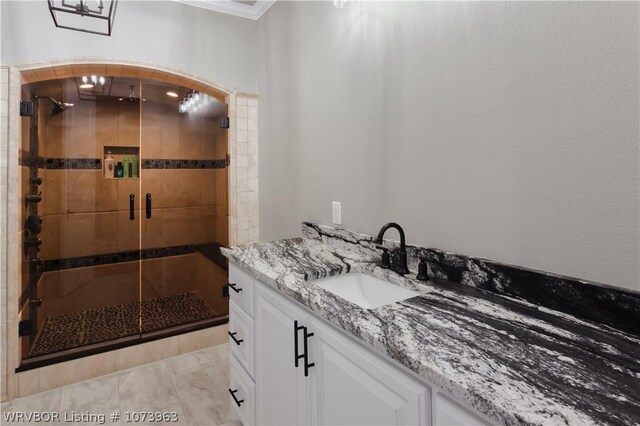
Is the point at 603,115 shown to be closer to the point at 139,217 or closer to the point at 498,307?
the point at 498,307

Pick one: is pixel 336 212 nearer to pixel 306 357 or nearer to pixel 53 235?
pixel 306 357

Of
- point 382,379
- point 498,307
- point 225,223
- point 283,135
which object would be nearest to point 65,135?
point 225,223

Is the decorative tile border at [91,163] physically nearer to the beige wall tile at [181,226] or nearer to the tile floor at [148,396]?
the beige wall tile at [181,226]

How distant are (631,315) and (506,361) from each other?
44cm

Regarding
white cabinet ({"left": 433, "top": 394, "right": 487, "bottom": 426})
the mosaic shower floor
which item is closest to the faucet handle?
white cabinet ({"left": 433, "top": 394, "right": 487, "bottom": 426})

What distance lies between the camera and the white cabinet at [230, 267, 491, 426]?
80cm

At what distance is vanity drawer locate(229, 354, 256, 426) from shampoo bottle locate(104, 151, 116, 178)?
1.71 meters

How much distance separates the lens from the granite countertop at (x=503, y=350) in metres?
0.61

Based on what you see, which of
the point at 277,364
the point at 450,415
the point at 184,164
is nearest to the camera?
the point at 450,415

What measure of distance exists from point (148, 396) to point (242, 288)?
1.18 metres

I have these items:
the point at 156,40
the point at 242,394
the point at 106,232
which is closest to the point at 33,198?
the point at 106,232

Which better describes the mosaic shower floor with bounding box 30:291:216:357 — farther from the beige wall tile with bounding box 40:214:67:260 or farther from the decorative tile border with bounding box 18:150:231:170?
the decorative tile border with bounding box 18:150:231:170

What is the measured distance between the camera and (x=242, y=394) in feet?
5.80

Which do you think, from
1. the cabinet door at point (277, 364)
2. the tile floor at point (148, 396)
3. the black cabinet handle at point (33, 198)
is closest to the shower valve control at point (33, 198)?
the black cabinet handle at point (33, 198)
